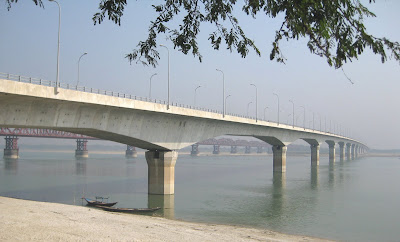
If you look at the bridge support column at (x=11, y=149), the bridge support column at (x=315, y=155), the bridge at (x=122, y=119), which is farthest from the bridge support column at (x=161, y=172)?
the bridge support column at (x=11, y=149)

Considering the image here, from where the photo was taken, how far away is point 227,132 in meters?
58.3

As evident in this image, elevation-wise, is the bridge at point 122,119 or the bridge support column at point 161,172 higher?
the bridge at point 122,119

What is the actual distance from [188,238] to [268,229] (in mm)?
11768

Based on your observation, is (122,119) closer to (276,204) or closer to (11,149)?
(276,204)

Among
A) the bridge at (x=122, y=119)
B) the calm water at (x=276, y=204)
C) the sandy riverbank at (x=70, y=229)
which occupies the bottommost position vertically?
the calm water at (x=276, y=204)

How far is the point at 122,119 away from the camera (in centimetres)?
3612

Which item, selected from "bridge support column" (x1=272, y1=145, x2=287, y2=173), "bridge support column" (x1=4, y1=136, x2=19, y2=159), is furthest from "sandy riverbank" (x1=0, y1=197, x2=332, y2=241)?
"bridge support column" (x1=4, y1=136, x2=19, y2=159)

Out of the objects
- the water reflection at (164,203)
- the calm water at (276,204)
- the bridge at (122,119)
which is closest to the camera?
the bridge at (122,119)

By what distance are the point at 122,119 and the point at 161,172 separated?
10.4m

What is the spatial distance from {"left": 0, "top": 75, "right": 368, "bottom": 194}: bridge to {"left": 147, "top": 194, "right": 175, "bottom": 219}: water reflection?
2.92 feet

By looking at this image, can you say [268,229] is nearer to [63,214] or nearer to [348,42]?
[63,214]

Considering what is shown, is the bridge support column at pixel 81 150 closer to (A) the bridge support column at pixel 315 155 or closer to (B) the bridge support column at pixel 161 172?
(A) the bridge support column at pixel 315 155

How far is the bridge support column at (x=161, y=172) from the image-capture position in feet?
143

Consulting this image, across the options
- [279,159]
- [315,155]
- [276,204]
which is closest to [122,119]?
[276,204]
